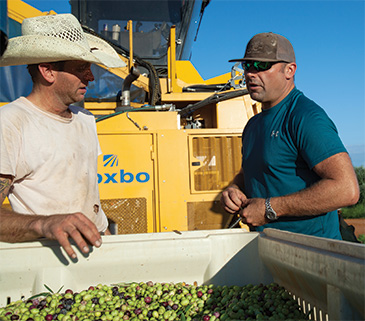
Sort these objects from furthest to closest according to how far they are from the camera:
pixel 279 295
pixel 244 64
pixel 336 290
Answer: pixel 244 64
pixel 279 295
pixel 336 290

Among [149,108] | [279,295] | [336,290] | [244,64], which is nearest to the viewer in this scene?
[336,290]

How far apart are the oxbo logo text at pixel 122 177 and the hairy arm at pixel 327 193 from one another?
8.14ft

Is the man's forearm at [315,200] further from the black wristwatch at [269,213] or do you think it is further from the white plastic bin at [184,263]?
the white plastic bin at [184,263]

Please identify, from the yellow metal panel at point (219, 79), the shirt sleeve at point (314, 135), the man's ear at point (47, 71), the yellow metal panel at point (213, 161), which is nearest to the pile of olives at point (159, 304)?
the shirt sleeve at point (314, 135)

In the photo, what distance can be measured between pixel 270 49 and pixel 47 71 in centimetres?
126

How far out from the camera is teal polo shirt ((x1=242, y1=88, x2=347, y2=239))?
1.89 meters

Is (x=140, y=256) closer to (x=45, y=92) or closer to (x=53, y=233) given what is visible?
(x=53, y=233)

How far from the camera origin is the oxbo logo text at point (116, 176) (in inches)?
165

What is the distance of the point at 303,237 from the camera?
158 cm

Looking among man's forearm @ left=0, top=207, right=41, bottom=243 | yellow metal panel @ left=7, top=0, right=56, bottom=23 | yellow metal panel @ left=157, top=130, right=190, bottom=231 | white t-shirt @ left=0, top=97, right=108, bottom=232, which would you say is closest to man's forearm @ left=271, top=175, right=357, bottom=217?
white t-shirt @ left=0, top=97, right=108, bottom=232

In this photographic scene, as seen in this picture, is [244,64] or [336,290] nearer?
[336,290]

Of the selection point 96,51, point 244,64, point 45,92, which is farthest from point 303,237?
point 96,51

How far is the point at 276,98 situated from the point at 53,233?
Answer: 141cm

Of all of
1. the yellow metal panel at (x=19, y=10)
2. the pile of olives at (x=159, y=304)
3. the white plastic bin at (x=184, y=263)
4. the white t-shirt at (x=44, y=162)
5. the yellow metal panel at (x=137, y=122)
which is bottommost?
the pile of olives at (x=159, y=304)
